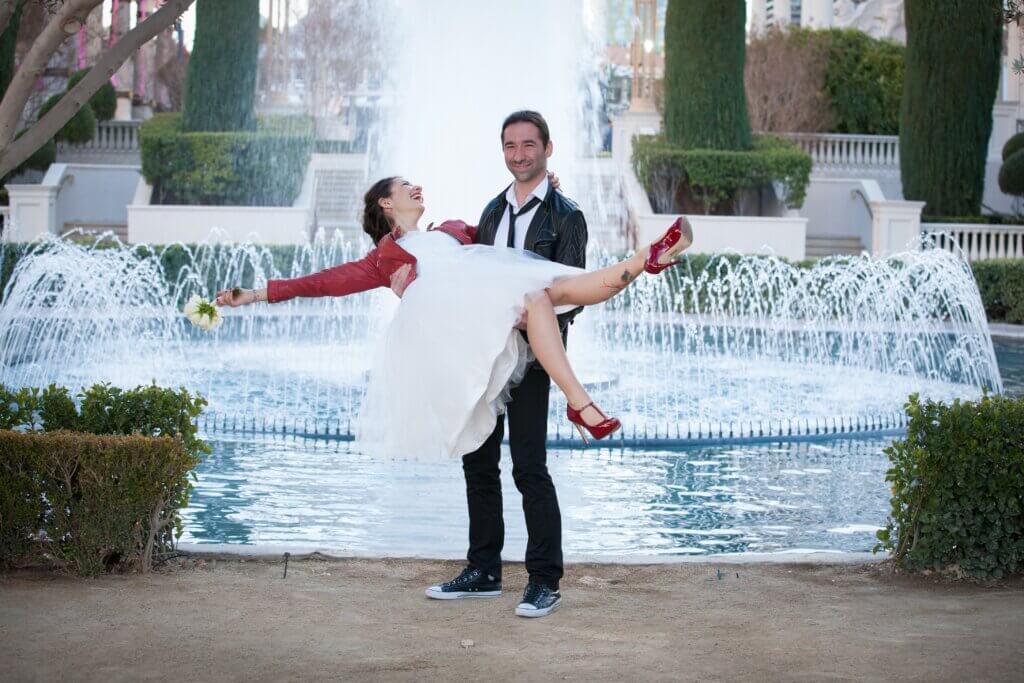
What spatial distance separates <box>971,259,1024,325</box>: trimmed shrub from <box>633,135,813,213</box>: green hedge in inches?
196

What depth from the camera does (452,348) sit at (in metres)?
5.21

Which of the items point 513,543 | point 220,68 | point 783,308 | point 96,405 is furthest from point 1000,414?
point 220,68

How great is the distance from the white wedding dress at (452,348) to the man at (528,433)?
112 mm

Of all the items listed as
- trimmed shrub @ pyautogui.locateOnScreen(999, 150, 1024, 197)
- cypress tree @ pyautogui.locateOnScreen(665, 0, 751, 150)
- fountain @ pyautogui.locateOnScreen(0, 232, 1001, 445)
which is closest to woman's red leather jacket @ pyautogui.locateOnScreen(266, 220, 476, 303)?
fountain @ pyautogui.locateOnScreen(0, 232, 1001, 445)

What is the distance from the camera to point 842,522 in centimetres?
774

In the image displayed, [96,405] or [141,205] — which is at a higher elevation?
[141,205]

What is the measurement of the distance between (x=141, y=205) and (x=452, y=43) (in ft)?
26.5

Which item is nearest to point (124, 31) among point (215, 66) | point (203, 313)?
point (215, 66)

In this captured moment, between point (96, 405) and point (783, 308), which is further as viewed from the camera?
point (783, 308)

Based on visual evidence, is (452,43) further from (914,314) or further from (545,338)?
(545,338)

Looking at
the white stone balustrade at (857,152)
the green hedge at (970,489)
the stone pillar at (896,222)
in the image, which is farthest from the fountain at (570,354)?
the white stone balustrade at (857,152)

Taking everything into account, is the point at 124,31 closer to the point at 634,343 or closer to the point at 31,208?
the point at 31,208

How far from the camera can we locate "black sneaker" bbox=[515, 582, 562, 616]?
16.8 feet

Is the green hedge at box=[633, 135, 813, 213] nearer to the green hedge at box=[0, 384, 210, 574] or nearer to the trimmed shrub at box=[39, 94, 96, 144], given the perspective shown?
the trimmed shrub at box=[39, 94, 96, 144]
